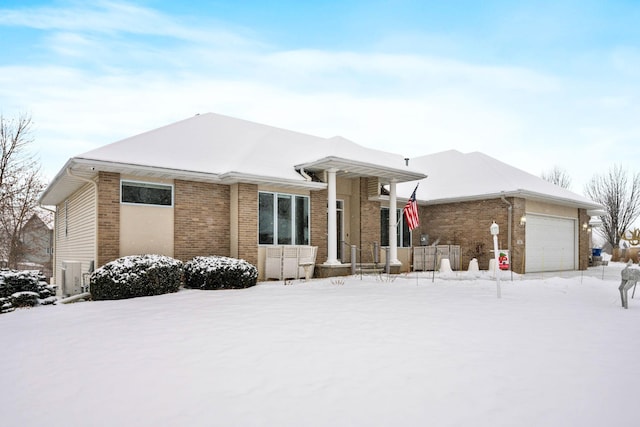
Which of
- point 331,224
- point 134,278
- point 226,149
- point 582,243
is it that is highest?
point 226,149

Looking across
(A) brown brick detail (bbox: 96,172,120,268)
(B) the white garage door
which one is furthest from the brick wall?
(A) brown brick detail (bbox: 96,172,120,268)

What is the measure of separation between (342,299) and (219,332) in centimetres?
344

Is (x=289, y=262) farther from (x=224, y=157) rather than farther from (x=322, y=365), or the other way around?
(x=322, y=365)

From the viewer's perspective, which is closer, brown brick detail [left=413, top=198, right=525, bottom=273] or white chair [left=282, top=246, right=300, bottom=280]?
white chair [left=282, top=246, right=300, bottom=280]

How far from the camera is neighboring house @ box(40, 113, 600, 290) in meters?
11.4

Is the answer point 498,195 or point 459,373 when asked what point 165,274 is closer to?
point 459,373

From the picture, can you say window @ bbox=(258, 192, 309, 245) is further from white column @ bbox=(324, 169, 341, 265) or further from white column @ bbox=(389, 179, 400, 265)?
white column @ bbox=(389, 179, 400, 265)

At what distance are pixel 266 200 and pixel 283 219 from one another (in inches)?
34.4

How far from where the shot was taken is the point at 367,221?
16141 millimetres

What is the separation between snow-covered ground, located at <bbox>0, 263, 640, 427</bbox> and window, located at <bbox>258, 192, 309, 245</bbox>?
5.39 m

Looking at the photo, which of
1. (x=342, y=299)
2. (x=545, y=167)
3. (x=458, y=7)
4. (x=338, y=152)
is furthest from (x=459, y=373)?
(x=545, y=167)

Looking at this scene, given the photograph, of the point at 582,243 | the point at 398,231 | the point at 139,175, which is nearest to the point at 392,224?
the point at 398,231

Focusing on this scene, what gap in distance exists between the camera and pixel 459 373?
4.25m

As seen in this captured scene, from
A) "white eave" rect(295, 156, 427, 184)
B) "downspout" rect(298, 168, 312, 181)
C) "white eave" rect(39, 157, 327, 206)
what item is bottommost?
"white eave" rect(39, 157, 327, 206)
